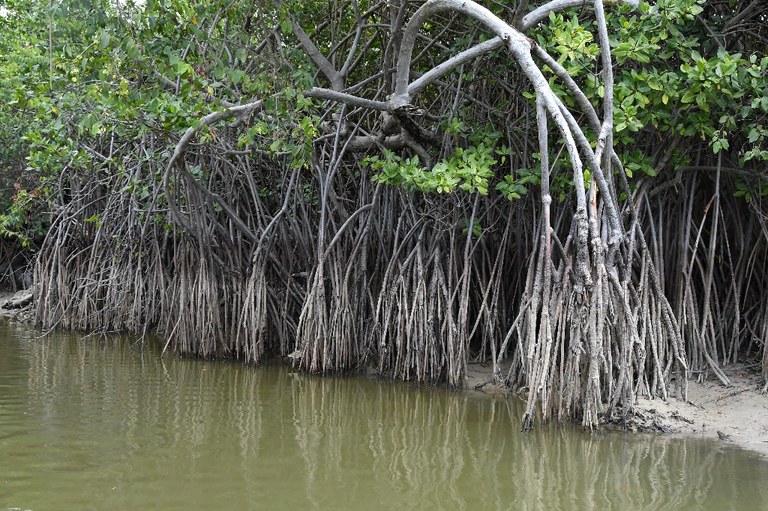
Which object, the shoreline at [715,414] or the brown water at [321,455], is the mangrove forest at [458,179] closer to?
the shoreline at [715,414]

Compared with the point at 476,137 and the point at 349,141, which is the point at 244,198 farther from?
the point at 476,137

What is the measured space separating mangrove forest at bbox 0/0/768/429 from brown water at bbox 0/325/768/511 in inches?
18.0

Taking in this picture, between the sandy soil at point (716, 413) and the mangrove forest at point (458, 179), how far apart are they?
A: 13 cm

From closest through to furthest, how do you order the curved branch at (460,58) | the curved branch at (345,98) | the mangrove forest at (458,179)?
the mangrove forest at (458,179), the curved branch at (460,58), the curved branch at (345,98)

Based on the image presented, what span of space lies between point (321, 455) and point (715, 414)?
8.31ft

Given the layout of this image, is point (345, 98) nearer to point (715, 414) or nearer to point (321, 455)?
point (321, 455)

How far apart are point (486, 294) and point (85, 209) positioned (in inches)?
222

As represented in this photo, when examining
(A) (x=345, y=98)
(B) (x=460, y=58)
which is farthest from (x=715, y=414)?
(A) (x=345, y=98)

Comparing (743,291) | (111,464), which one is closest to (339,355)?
(111,464)

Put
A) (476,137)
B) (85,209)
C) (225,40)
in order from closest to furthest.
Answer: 1. (225,40)
2. (476,137)
3. (85,209)

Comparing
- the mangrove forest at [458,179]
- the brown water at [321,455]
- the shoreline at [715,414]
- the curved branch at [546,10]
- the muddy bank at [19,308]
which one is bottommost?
the brown water at [321,455]

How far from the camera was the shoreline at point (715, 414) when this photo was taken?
456cm

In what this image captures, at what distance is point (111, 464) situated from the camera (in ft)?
12.3

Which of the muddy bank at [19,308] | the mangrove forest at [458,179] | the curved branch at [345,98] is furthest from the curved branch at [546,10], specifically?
the muddy bank at [19,308]
